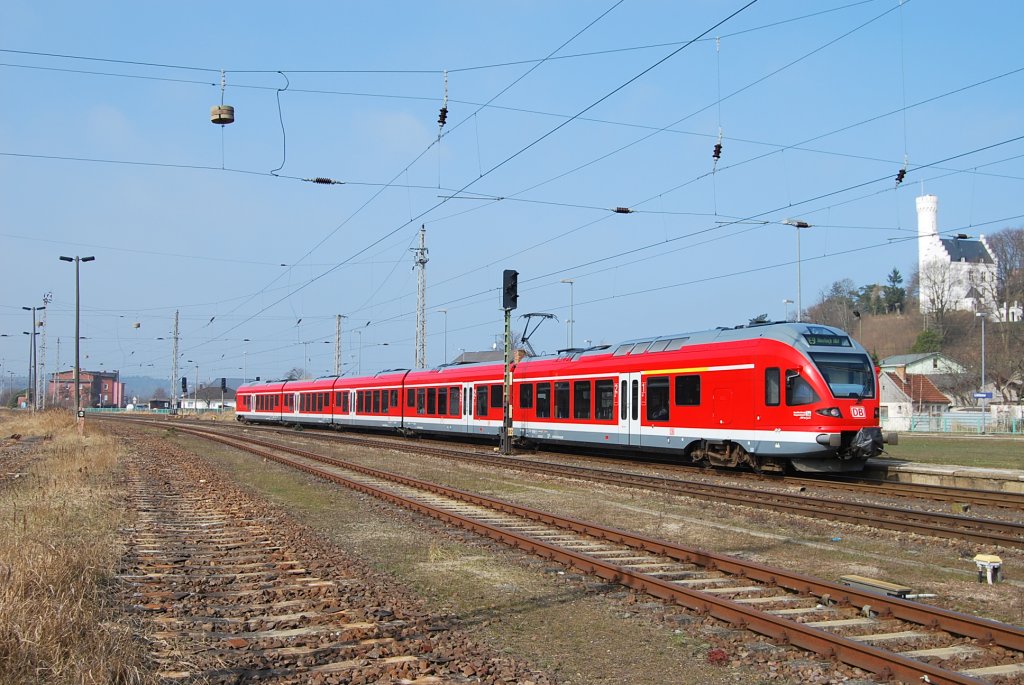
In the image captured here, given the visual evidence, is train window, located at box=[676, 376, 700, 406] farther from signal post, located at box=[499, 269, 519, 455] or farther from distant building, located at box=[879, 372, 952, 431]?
distant building, located at box=[879, 372, 952, 431]

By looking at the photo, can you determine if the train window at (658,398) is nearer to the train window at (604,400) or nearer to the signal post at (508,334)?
the train window at (604,400)

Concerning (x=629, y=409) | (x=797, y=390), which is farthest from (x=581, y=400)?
(x=797, y=390)

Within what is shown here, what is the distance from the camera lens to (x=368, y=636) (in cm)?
667

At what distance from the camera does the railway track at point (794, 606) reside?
238 inches

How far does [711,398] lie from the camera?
20.3 metres

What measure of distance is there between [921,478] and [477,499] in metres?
10.7

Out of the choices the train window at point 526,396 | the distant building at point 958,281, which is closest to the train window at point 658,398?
the train window at point 526,396

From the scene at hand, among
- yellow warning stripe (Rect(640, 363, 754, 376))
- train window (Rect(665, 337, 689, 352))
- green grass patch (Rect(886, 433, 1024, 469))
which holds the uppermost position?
train window (Rect(665, 337, 689, 352))

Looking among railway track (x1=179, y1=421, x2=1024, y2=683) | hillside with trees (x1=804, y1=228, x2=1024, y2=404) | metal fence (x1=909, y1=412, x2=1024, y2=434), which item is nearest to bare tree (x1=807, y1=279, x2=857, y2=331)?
hillside with trees (x1=804, y1=228, x2=1024, y2=404)

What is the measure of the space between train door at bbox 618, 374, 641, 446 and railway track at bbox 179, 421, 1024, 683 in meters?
10.6

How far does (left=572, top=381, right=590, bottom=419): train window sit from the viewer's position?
25552 mm

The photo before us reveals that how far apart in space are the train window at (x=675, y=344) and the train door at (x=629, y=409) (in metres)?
1.27

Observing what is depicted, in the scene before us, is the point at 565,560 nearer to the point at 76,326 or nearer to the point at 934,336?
the point at 76,326

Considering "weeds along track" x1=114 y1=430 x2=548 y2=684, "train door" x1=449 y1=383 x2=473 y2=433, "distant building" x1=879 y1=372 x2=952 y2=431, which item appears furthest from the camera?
"distant building" x1=879 y1=372 x2=952 y2=431
